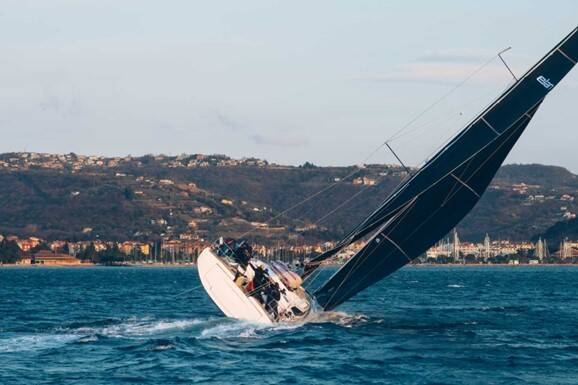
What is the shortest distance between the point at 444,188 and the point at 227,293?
26.7 feet

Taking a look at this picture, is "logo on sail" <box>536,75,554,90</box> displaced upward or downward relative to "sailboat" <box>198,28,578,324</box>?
upward

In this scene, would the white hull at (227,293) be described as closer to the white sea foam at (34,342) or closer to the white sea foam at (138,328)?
the white sea foam at (138,328)

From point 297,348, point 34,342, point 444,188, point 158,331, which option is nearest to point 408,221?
point 444,188

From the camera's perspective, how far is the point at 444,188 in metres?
40.8

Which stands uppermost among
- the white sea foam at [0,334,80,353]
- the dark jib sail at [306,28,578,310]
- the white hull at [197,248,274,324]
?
the dark jib sail at [306,28,578,310]

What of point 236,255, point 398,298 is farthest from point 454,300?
point 236,255

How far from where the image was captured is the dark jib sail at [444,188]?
38.7 meters

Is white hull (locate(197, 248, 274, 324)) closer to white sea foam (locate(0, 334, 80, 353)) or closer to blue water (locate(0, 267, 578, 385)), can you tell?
blue water (locate(0, 267, 578, 385))

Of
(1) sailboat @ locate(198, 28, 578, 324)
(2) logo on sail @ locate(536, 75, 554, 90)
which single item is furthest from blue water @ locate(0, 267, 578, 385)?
(2) logo on sail @ locate(536, 75, 554, 90)

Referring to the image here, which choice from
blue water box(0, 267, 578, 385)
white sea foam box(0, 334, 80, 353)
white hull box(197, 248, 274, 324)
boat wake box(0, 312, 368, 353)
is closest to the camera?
blue water box(0, 267, 578, 385)

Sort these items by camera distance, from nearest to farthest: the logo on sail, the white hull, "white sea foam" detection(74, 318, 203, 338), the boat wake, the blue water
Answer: the blue water, the boat wake, the logo on sail, "white sea foam" detection(74, 318, 203, 338), the white hull

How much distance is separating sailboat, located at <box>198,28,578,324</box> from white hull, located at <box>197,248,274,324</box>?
0.11 ft

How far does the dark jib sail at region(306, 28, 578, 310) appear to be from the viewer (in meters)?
38.7

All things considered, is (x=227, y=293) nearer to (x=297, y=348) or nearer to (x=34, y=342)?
(x=297, y=348)
